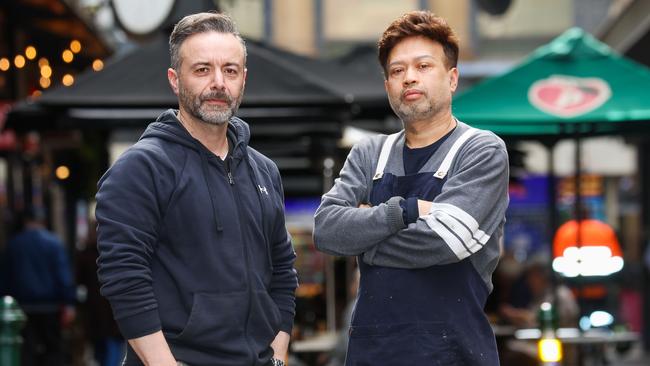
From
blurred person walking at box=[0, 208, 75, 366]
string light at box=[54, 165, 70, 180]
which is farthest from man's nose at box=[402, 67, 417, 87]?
string light at box=[54, 165, 70, 180]

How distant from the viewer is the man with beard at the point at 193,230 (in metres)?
3.83

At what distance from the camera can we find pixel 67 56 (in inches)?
626

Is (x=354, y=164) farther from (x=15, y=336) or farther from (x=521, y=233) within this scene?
(x=521, y=233)

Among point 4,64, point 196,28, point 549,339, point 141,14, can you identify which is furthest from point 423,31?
point 4,64

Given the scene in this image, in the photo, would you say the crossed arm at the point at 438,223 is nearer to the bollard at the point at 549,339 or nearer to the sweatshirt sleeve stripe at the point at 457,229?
the sweatshirt sleeve stripe at the point at 457,229

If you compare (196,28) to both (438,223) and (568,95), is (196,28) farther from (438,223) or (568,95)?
(568,95)

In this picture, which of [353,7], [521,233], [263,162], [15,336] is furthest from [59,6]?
[521,233]

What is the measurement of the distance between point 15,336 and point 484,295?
4.67 m

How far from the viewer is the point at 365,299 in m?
4.17

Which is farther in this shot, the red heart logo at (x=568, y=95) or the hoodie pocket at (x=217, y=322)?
the red heart logo at (x=568, y=95)

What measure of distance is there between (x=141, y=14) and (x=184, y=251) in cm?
624

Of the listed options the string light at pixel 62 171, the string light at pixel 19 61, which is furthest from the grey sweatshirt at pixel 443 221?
the string light at pixel 62 171

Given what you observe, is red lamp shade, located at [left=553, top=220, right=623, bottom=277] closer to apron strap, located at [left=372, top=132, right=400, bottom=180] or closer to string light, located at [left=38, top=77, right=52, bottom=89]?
apron strap, located at [left=372, top=132, right=400, bottom=180]

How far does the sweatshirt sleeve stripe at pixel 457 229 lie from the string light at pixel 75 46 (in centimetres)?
1169
